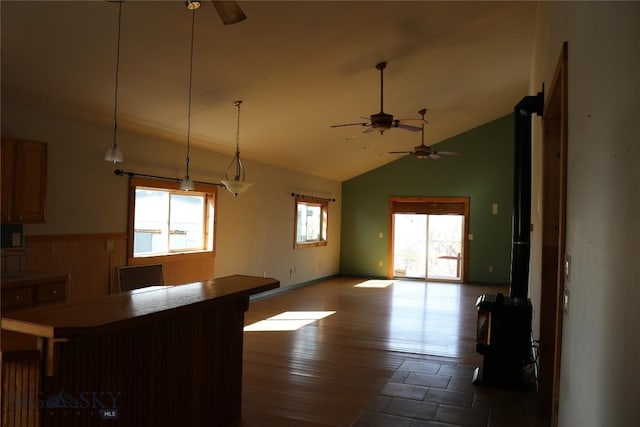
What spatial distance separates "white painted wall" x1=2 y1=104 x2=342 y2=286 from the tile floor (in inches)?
137

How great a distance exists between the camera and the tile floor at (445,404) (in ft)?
10.8

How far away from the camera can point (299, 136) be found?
7.41m

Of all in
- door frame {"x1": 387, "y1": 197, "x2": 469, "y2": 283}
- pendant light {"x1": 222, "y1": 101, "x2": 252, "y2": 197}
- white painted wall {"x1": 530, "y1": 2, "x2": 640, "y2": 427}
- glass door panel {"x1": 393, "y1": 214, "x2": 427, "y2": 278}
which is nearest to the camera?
white painted wall {"x1": 530, "y1": 2, "x2": 640, "y2": 427}

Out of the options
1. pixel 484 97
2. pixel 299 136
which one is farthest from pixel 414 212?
Answer: pixel 299 136

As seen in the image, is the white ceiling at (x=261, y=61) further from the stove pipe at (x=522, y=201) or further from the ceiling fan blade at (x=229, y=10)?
the stove pipe at (x=522, y=201)

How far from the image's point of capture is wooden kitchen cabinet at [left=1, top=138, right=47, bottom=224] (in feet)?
12.7

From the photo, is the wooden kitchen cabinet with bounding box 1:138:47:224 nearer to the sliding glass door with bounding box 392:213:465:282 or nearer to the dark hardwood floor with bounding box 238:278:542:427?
the dark hardwood floor with bounding box 238:278:542:427

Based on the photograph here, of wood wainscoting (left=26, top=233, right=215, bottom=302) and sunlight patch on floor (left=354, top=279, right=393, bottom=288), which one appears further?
sunlight patch on floor (left=354, top=279, right=393, bottom=288)

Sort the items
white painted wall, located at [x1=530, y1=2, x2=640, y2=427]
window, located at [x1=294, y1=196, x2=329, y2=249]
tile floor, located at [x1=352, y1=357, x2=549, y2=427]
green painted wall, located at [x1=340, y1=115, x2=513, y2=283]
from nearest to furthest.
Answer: white painted wall, located at [x1=530, y1=2, x2=640, y2=427] < tile floor, located at [x1=352, y1=357, x2=549, y2=427] < window, located at [x1=294, y1=196, x2=329, y2=249] < green painted wall, located at [x1=340, y1=115, x2=513, y2=283]

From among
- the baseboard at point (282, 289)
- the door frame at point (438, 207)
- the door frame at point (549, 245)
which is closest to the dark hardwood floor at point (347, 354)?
the baseboard at point (282, 289)

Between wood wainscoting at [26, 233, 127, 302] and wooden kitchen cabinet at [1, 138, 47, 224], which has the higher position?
wooden kitchen cabinet at [1, 138, 47, 224]

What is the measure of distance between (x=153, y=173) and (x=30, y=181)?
1.76 metres

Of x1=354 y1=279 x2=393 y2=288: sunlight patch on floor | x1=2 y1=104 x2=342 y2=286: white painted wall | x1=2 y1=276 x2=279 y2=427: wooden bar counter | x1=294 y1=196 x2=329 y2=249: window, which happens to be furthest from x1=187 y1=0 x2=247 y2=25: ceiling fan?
x1=354 y1=279 x2=393 y2=288: sunlight patch on floor

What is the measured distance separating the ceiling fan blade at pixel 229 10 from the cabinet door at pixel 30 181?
249 centimetres
